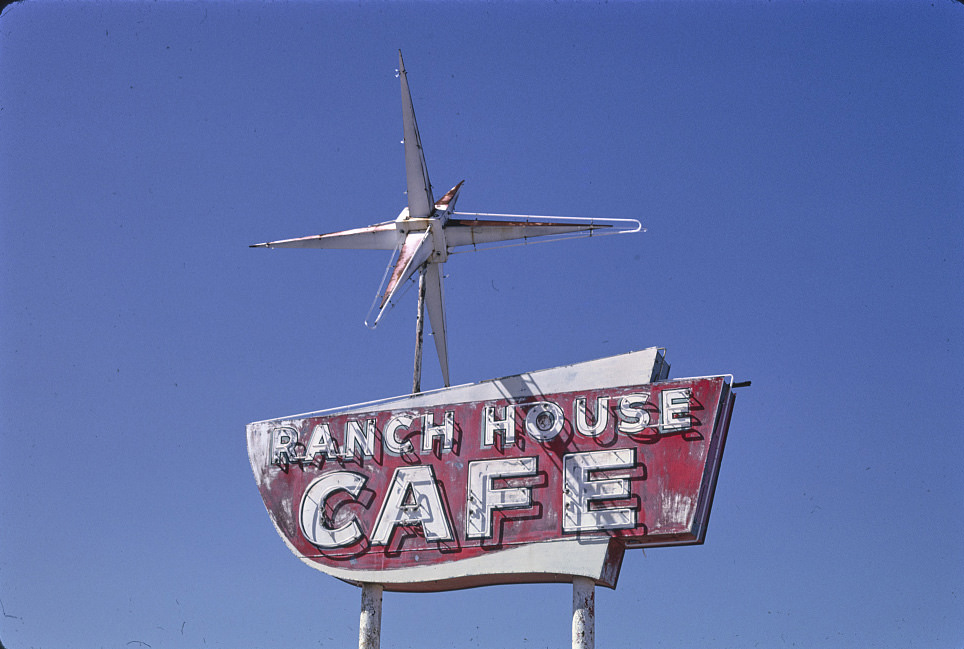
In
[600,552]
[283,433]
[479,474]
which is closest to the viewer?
[600,552]

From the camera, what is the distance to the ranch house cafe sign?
960 inches

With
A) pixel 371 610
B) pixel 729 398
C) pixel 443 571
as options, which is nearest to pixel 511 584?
pixel 443 571

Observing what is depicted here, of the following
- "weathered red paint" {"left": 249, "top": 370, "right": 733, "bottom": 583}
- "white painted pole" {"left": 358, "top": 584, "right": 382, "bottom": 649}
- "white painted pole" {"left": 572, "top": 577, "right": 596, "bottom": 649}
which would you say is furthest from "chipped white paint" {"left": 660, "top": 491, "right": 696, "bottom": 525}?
"white painted pole" {"left": 358, "top": 584, "right": 382, "bottom": 649}

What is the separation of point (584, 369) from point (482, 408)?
2265 mm

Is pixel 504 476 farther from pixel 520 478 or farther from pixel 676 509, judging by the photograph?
pixel 676 509

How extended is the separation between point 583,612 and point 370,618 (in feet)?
15.6

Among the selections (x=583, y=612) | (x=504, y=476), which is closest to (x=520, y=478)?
(x=504, y=476)

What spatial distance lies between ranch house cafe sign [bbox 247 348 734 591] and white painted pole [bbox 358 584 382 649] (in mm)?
308

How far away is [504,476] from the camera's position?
25.8 meters

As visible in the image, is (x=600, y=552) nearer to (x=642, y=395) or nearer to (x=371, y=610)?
(x=642, y=395)

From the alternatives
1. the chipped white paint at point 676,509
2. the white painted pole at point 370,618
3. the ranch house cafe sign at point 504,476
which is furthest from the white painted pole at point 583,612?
the white painted pole at point 370,618

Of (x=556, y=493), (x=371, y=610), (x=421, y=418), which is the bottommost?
(x=371, y=610)

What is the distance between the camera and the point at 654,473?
24.5 meters

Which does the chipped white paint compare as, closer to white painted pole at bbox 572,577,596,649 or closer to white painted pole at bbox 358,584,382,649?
white painted pole at bbox 572,577,596,649
